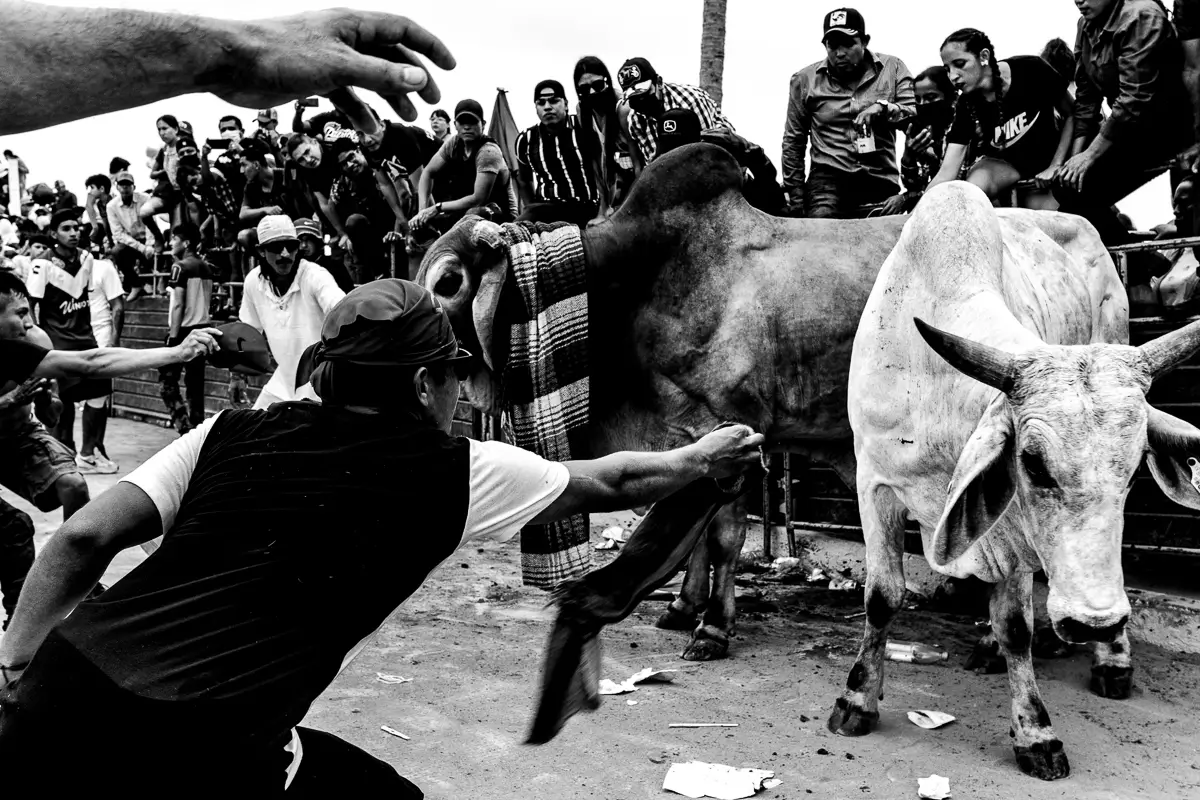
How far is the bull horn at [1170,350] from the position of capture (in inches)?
150

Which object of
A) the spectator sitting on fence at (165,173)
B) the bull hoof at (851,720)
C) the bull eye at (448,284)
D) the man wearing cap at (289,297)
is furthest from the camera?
the spectator sitting on fence at (165,173)

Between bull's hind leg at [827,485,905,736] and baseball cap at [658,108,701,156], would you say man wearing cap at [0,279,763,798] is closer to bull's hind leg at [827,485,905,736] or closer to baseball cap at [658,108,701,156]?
bull's hind leg at [827,485,905,736]

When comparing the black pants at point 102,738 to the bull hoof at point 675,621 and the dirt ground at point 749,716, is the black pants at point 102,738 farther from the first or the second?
the bull hoof at point 675,621

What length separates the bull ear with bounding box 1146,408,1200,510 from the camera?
12.4ft

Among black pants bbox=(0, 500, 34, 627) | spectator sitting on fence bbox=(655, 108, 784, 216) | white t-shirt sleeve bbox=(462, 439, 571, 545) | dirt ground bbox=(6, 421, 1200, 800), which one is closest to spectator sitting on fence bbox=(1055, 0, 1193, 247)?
spectator sitting on fence bbox=(655, 108, 784, 216)

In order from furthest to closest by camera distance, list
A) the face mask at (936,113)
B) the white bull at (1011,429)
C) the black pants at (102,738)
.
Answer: the face mask at (936,113)
the white bull at (1011,429)
the black pants at (102,738)

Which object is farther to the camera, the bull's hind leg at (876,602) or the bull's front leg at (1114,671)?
the bull's front leg at (1114,671)

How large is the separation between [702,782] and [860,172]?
192 inches

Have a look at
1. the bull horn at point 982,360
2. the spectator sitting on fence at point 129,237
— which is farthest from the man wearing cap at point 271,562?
the spectator sitting on fence at point 129,237

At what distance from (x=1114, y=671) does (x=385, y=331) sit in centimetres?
421

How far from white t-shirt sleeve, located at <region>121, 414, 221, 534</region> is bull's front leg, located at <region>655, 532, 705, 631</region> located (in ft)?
13.8

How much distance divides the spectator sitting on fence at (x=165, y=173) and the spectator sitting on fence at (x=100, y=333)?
2.07 m

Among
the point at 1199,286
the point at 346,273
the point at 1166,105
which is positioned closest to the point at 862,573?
the point at 1199,286

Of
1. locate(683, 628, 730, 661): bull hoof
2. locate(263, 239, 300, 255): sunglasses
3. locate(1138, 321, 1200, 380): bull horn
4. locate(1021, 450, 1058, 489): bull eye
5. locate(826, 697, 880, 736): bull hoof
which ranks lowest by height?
locate(683, 628, 730, 661): bull hoof
